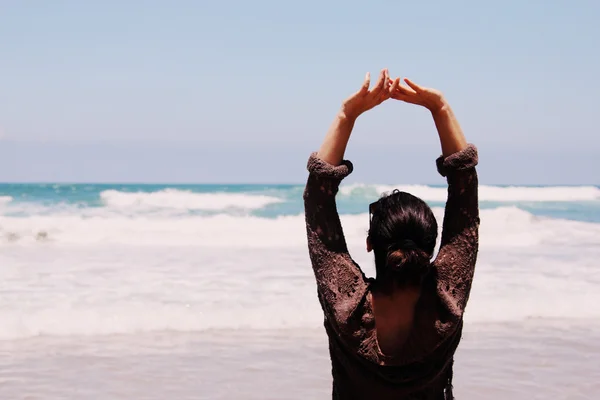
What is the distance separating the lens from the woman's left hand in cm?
178

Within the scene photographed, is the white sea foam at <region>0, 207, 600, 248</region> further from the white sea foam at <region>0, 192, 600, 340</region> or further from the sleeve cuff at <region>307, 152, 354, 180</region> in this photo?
the sleeve cuff at <region>307, 152, 354, 180</region>

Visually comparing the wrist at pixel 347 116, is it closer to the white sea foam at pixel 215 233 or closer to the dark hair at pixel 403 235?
the dark hair at pixel 403 235

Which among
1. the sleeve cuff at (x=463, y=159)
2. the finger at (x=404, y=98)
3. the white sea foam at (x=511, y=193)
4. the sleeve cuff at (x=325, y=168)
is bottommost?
the white sea foam at (x=511, y=193)

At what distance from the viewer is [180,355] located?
6238 millimetres

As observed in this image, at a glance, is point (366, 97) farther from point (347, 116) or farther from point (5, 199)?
point (5, 199)

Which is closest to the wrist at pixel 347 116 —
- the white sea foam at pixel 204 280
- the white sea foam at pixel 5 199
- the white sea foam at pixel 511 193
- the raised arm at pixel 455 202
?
the raised arm at pixel 455 202

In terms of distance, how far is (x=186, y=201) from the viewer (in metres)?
37.3

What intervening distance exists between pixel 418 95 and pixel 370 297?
1.61 feet

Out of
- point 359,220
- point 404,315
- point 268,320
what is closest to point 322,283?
point 404,315

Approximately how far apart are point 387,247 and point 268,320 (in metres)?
5.84

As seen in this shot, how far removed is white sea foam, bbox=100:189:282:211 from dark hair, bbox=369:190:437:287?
3218cm

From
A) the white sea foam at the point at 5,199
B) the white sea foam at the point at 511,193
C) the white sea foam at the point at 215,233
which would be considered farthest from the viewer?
the white sea foam at the point at 511,193

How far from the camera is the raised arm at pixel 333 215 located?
5.90ft

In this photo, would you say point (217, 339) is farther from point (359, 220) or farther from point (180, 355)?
point (359, 220)
